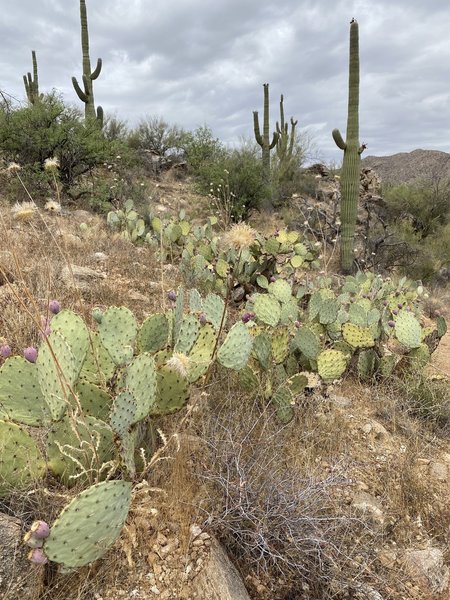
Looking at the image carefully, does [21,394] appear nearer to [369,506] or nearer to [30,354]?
[30,354]

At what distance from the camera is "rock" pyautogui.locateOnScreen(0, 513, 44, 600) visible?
53.0 inches

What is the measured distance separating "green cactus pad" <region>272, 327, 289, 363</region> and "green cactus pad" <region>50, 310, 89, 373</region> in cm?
138

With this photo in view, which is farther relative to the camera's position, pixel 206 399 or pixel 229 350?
pixel 206 399

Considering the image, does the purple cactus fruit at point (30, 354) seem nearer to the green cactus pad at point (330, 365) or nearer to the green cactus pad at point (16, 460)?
the green cactus pad at point (16, 460)

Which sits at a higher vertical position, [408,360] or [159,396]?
[159,396]

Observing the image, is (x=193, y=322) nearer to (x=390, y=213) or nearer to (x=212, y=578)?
(x=212, y=578)

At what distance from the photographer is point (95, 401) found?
74.0 inches

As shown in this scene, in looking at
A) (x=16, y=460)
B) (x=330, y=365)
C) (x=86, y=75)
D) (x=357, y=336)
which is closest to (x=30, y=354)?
(x=16, y=460)

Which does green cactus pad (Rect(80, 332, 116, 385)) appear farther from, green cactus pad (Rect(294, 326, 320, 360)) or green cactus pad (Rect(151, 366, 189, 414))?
green cactus pad (Rect(294, 326, 320, 360))

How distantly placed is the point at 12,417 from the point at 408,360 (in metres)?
3.09

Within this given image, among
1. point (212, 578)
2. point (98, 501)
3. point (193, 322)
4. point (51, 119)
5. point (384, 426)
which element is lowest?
point (384, 426)

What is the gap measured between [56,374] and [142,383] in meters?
0.33

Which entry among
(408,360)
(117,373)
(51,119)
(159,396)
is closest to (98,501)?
(159,396)

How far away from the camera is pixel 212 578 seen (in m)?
1.50
